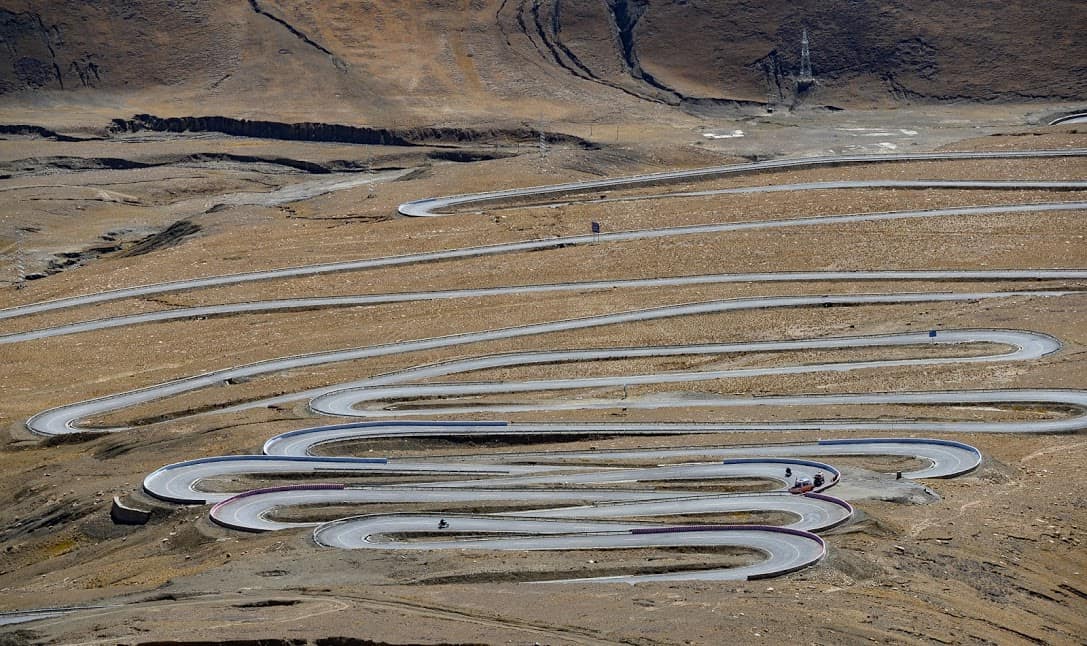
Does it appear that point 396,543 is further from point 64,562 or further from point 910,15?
point 910,15

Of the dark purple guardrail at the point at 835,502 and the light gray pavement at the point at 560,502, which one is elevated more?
the dark purple guardrail at the point at 835,502

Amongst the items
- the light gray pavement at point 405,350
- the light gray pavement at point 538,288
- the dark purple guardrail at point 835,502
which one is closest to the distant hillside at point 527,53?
the light gray pavement at point 538,288

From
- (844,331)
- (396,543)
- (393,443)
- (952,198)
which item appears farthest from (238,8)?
(396,543)

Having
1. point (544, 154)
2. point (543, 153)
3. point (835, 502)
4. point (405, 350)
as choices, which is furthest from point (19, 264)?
point (835, 502)

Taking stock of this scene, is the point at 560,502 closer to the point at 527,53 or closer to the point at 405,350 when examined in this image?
the point at 405,350

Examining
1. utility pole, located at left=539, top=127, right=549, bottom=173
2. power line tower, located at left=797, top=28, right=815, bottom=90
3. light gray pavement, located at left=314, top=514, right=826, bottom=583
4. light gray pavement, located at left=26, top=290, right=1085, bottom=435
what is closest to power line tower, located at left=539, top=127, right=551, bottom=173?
utility pole, located at left=539, top=127, right=549, bottom=173

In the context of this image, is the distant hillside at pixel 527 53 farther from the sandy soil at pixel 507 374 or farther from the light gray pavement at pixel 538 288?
the light gray pavement at pixel 538 288
